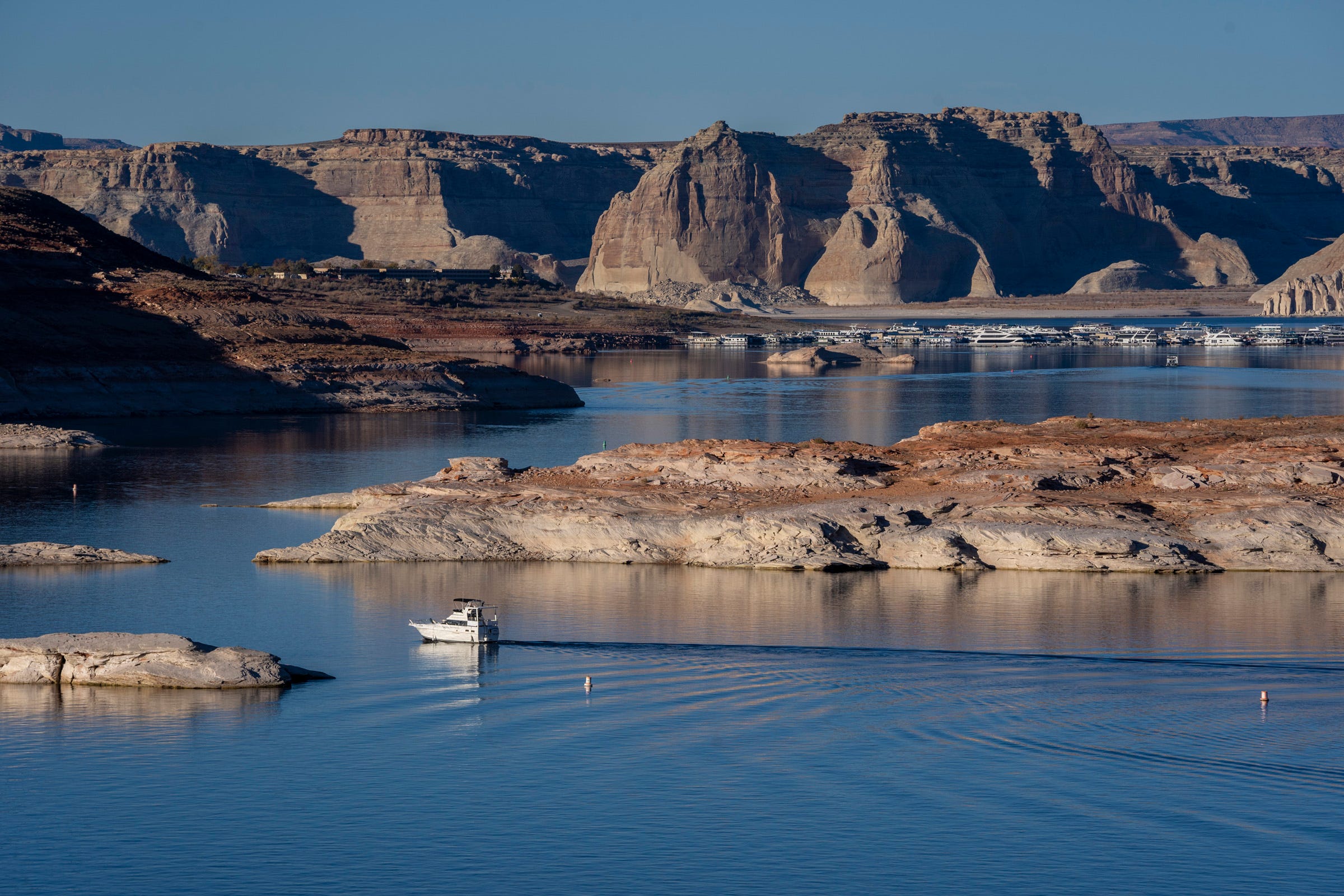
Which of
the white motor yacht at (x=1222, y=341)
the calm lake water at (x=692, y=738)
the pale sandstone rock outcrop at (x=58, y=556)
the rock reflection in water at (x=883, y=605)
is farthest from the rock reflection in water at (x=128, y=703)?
the white motor yacht at (x=1222, y=341)

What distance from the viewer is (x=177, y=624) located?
120ft

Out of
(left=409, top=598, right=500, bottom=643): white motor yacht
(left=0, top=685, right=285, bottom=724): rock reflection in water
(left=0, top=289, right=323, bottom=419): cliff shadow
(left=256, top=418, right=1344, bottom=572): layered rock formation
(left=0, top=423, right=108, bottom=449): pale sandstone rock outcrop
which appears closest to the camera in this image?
(left=0, top=685, right=285, bottom=724): rock reflection in water

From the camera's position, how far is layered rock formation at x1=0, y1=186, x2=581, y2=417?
96438 mm

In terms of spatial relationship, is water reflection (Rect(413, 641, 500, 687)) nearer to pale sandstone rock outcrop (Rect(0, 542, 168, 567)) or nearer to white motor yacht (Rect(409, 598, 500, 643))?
white motor yacht (Rect(409, 598, 500, 643))

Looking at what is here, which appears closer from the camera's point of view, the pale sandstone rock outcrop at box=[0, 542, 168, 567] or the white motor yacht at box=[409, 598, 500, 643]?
the white motor yacht at box=[409, 598, 500, 643]

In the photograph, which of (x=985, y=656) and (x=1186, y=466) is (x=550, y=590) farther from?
(x=1186, y=466)

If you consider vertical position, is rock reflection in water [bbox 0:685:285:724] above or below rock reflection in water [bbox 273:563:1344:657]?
below

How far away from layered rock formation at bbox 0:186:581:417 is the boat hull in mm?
64864

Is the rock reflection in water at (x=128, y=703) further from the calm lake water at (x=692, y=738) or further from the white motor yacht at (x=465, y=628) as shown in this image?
the white motor yacht at (x=465, y=628)

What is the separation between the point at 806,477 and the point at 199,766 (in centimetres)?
2488

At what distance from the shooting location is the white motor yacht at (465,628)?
33.9 metres

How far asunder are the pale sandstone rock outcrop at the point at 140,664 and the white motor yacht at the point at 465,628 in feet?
12.2

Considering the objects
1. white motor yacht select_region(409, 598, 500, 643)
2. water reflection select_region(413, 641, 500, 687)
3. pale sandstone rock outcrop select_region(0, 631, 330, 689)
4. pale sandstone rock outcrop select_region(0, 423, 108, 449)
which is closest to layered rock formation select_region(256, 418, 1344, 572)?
white motor yacht select_region(409, 598, 500, 643)

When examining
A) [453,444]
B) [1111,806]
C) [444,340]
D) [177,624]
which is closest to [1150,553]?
[1111,806]
